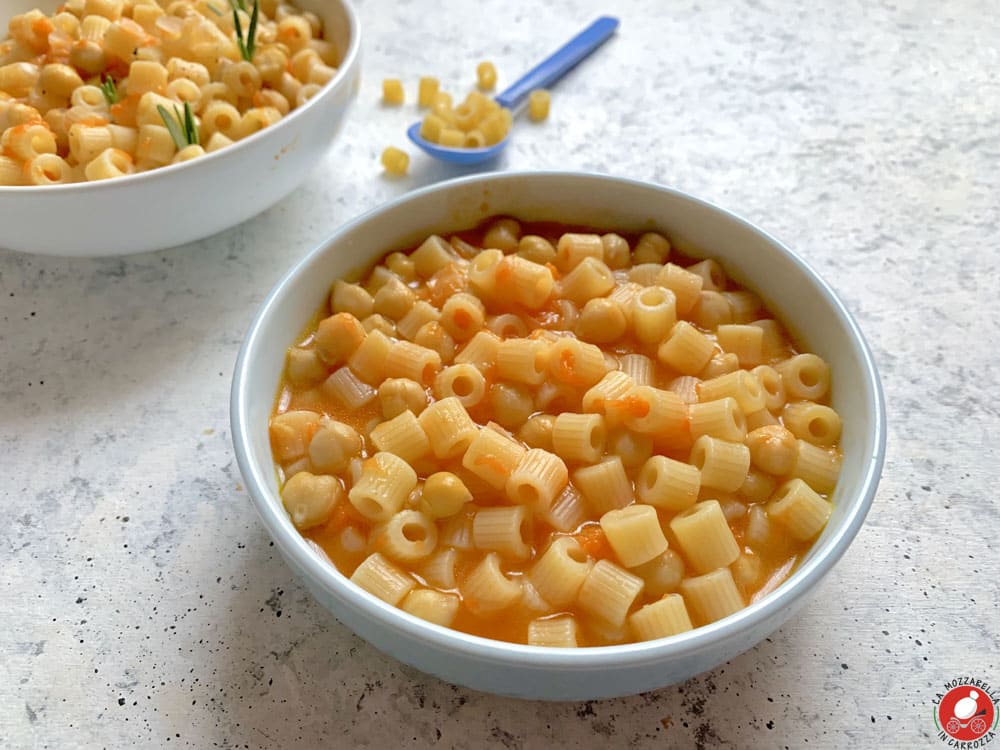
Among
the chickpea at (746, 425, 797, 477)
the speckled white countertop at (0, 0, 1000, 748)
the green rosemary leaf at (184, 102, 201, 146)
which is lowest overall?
the speckled white countertop at (0, 0, 1000, 748)

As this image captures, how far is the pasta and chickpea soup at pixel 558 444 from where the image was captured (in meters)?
1.19

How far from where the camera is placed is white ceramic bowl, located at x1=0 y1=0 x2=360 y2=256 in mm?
1557

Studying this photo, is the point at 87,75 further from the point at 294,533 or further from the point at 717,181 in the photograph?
the point at 717,181

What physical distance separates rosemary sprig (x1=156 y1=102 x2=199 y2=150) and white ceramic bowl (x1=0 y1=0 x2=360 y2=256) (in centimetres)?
14

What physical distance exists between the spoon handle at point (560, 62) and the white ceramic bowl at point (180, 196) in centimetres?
51

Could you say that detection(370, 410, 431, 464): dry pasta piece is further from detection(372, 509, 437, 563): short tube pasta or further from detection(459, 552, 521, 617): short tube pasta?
detection(459, 552, 521, 617): short tube pasta

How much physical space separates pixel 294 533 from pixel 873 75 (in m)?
2.18

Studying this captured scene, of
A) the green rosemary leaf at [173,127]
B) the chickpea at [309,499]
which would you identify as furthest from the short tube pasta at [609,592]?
the green rosemary leaf at [173,127]

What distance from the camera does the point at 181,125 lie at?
1718 mm

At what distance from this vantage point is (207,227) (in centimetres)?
175

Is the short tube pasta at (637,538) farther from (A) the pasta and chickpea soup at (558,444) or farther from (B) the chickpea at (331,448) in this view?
(B) the chickpea at (331,448)

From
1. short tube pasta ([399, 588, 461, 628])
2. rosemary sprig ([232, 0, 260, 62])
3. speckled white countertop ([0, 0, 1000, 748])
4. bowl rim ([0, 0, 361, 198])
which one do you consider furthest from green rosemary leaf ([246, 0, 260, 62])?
short tube pasta ([399, 588, 461, 628])

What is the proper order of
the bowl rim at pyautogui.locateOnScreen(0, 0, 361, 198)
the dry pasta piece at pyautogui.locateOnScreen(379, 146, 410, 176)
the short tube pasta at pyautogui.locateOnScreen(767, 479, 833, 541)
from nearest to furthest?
1. the short tube pasta at pyautogui.locateOnScreen(767, 479, 833, 541)
2. the bowl rim at pyautogui.locateOnScreen(0, 0, 361, 198)
3. the dry pasta piece at pyautogui.locateOnScreen(379, 146, 410, 176)

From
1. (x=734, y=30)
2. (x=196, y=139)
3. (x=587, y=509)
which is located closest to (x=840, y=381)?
(x=587, y=509)
